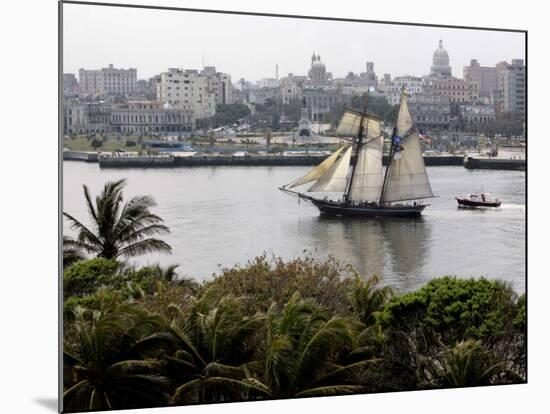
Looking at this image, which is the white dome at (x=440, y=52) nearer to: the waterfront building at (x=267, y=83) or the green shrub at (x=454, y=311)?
the waterfront building at (x=267, y=83)

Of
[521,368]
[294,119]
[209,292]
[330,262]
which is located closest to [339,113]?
[294,119]

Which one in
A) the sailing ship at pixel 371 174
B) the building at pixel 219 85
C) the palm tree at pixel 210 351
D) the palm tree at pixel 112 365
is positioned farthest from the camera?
the sailing ship at pixel 371 174

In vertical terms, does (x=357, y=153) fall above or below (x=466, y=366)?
above

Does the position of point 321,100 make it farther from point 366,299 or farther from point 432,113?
point 366,299

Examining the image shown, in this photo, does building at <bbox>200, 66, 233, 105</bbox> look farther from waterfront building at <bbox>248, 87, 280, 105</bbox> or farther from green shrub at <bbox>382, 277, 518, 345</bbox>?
green shrub at <bbox>382, 277, 518, 345</bbox>

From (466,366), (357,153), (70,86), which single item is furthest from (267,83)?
(466,366)

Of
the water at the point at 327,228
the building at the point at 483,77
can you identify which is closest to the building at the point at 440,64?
the building at the point at 483,77
